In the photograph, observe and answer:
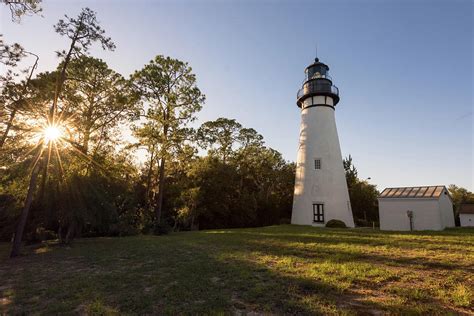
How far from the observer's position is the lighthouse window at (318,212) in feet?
70.5

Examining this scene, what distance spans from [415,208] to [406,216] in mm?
812

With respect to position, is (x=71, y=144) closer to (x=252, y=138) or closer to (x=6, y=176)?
(x=6, y=176)

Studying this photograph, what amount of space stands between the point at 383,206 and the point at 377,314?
18038 millimetres

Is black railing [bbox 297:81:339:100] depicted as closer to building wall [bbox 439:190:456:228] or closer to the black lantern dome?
the black lantern dome

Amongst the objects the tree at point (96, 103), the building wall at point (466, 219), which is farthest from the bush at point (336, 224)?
the building wall at point (466, 219)

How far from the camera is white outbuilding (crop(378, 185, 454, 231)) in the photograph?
18.2m

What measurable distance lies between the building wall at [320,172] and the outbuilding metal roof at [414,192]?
3.21 metres

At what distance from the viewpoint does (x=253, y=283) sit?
18.7 feet

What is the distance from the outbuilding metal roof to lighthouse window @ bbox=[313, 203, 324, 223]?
4.51 meters

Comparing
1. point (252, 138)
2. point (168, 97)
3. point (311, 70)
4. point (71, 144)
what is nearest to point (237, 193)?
point (252, 138)

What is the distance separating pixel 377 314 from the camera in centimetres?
403

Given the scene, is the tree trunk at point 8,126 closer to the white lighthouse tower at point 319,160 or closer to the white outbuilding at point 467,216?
the white lighthouse tower at point 319,160

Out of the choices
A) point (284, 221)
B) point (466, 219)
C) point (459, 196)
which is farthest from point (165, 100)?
point (459, 196)

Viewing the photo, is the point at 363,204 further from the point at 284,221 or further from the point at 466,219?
the point at 466,219
